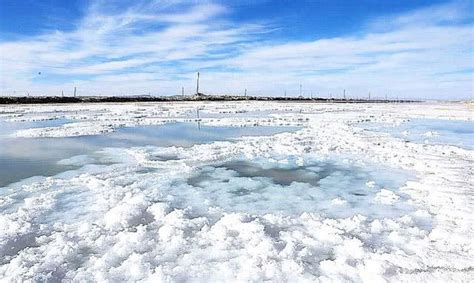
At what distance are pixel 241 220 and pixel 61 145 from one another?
836cm

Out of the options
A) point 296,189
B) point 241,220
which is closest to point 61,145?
point 296,189

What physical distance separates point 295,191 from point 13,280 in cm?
440

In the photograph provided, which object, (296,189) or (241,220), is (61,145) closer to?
(296,189)

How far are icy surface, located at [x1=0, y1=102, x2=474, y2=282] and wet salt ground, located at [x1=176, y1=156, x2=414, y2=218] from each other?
0.9 inches

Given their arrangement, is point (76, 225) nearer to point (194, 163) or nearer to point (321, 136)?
point (194, 163)

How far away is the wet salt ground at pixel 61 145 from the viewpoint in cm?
831

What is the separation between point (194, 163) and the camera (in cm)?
912

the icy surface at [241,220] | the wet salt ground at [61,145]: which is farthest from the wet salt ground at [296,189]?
the wet salt ground at [61,145]

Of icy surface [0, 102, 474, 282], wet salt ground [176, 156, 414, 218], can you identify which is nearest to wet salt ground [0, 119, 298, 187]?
icy surface [0, 102, 474, 282]

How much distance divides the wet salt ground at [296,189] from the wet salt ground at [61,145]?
126 inches

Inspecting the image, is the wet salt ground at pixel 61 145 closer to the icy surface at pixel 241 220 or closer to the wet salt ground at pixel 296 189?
the icy surface at pixel 241 220

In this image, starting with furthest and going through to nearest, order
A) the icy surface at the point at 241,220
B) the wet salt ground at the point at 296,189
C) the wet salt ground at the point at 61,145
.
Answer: the wet salt ground at the point at 61,145, the wet salt ground at the point at 296,189, the icy surface at the point at 241,220

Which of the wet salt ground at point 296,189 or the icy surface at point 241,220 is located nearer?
the icy surface at point 241,220

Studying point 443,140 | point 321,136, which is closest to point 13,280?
point 321,136
